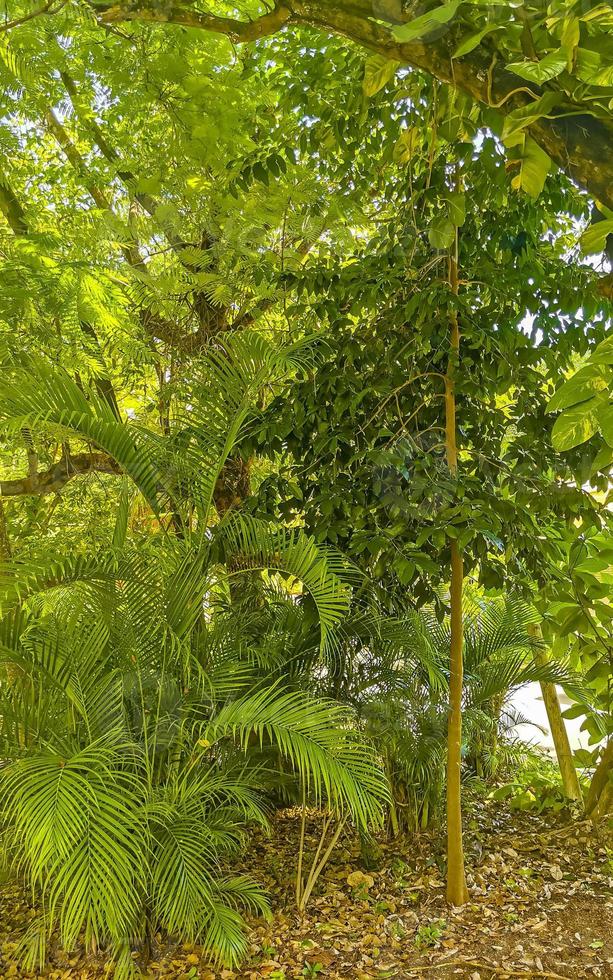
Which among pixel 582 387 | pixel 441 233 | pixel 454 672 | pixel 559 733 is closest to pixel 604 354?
pixel 582 387

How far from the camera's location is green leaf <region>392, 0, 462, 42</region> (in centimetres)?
84

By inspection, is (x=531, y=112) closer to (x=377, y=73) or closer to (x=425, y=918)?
(x=377, y=73)

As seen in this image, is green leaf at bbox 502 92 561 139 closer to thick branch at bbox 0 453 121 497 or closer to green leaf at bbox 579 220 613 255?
green leaf at bbox 579 220 613 255

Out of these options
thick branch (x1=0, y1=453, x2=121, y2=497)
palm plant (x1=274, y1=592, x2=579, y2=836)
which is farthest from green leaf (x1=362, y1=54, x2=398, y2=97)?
thick branch (x1=0, y1=453, x2=121, y2=497)

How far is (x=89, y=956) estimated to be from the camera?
8.20 ft

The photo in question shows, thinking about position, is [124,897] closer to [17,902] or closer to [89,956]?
[89,956]

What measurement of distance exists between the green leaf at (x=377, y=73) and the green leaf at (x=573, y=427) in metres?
1.02

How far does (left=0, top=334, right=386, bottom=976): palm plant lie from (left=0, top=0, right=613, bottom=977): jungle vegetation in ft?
0.05

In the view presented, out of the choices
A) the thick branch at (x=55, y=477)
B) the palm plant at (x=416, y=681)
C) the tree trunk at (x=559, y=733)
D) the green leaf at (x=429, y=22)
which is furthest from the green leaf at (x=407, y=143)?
the thick branch at (x=55, y=477)

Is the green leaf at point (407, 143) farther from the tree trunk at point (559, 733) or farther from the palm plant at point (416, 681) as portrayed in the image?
the tree trunk at point (559, 733)

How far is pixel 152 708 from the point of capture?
8.88ft

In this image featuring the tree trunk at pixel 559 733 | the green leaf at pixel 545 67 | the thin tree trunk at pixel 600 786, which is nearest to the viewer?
the green leaf at pixel 545 67

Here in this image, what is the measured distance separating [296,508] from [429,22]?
2030 mm

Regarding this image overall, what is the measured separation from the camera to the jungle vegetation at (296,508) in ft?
7.50
